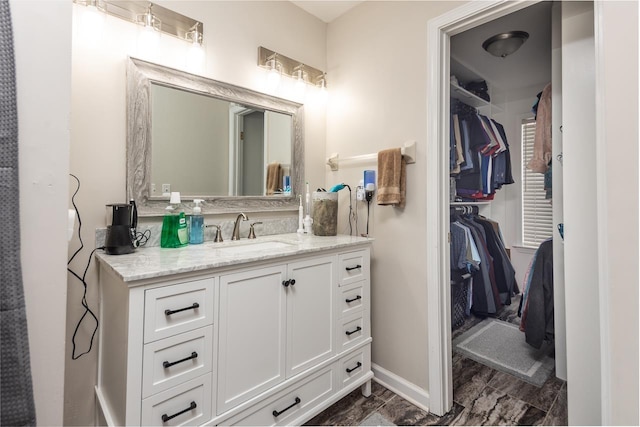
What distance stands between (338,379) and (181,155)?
1.52 m

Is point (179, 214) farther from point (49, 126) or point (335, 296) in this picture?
point (335, 296)

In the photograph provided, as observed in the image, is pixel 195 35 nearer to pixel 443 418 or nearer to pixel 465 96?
pixel 465 96

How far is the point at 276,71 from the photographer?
78.3 inches

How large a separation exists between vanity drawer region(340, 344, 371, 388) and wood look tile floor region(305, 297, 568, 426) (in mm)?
174

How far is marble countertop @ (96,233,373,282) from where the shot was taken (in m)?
1.05

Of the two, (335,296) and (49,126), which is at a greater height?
(49,126)

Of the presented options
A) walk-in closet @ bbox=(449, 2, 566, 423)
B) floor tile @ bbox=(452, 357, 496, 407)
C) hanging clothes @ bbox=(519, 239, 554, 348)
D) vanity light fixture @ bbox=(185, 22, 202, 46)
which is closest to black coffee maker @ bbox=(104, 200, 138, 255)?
vanity light fixture @ bbox=(185, 22, 202, 46)

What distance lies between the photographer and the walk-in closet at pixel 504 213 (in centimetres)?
199

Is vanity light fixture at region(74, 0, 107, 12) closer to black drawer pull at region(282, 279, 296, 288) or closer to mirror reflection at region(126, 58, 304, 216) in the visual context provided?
mirror reflection at region(126, 58, 304, 216)

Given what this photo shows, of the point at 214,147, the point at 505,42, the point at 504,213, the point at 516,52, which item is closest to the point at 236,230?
the point at 214,147

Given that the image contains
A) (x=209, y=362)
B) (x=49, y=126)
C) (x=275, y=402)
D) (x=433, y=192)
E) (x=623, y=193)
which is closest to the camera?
(x=49, y=126)

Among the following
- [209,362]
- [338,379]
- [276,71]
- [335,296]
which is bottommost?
[338,379]

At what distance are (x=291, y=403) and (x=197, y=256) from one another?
85 cm

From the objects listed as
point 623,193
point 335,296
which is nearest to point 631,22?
point 623,193
